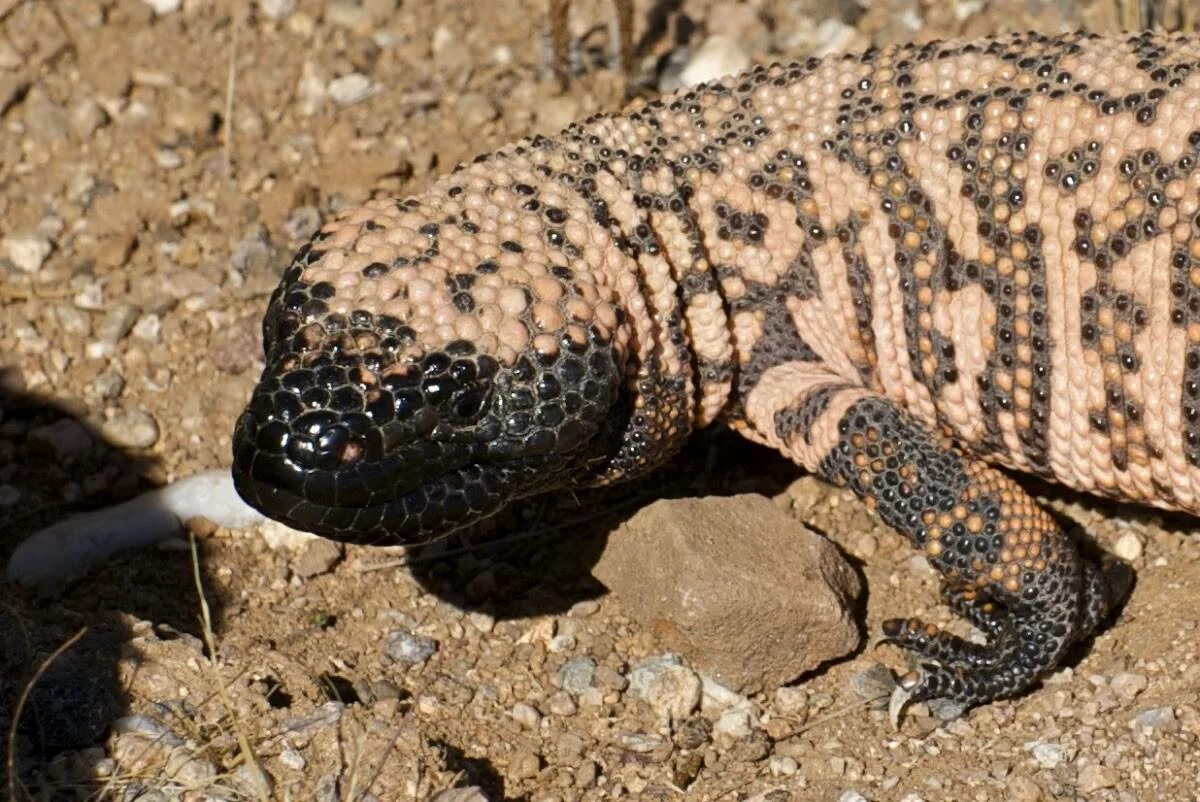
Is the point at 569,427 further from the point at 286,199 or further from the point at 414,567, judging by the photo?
the point at 286,199

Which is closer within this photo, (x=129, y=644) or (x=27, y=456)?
(x=129, y=644)

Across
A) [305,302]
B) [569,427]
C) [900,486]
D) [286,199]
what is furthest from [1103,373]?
[286,199]

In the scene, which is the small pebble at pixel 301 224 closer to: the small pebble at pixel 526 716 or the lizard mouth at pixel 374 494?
the lizard mouth at pixel 374 494

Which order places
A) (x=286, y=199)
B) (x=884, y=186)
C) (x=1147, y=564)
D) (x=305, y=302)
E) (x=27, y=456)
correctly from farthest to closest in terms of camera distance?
1. (x=286, y=199)
2. (x=27, y=456)
3. (x=1147, y=564)
4. (x=884, y=186)
5. (x=305, y=302)

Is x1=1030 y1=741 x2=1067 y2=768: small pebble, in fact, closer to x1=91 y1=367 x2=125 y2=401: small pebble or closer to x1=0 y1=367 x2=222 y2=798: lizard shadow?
x1=0 y1=367 x2=222 y2=798: lizard shadow

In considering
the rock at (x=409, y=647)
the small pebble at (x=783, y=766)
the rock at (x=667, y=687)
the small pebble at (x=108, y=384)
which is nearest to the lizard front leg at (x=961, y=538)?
the small pebble at (x=783, y=766)
